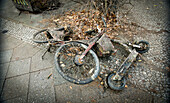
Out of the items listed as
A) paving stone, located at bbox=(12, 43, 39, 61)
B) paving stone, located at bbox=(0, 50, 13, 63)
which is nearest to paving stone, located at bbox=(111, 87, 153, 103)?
paving stone, located at bbox=(12, 43, 39, 61)

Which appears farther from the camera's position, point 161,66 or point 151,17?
point 151,17

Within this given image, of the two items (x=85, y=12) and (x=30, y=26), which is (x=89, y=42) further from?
(x=30, y=26)

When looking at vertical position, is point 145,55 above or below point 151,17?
below

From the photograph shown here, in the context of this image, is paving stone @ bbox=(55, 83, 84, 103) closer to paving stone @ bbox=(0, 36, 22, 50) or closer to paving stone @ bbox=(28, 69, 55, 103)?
paving stone @ bbox=(28, 69, 55, 103)

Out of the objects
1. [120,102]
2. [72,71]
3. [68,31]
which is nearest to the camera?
[120,102]

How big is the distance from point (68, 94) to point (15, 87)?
160 cm

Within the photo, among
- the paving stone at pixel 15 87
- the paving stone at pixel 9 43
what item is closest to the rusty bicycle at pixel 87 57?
the paving stone at pixel 15 87

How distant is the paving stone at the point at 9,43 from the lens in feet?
12.9

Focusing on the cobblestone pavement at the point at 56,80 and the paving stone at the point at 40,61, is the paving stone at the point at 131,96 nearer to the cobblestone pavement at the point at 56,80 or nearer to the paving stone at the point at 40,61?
the cobblestone pavement at the point at 56,80

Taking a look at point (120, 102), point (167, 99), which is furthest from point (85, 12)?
point (167, 99)

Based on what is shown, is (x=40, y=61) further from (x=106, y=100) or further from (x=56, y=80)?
(x=106, y=100)

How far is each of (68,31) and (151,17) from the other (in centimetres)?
458

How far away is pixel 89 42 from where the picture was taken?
2.96 meters

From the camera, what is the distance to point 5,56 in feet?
11.8
